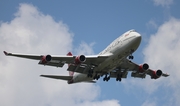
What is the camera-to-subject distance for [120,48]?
2068 inches

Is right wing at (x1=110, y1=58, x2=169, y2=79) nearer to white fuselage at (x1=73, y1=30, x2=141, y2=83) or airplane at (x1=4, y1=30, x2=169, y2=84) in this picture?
airplane at (x1=4, y1=30, x2=169, y2=84)

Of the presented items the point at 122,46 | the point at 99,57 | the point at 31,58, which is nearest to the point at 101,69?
the point at 99,57

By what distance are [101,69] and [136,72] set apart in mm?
7788

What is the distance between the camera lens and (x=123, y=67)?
198ft

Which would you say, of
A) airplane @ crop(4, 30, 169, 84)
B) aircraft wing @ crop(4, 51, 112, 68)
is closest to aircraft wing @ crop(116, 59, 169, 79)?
airplane @ crop(4, 30, 169, 84)

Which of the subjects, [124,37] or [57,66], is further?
[57,66]

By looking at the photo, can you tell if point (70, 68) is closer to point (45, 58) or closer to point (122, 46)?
point (45, 58)

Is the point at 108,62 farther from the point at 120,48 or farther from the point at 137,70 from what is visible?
the point at 137,70

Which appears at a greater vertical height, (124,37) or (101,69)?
(124,37)

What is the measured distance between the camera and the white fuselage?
51750 mm

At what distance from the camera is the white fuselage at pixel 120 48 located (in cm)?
5175

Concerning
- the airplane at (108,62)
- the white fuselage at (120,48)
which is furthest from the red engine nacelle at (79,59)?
the white fuselage at (120,48)

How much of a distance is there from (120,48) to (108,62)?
3.13m

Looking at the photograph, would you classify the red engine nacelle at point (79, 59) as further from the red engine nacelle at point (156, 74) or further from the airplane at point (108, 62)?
the red engine nacelle at point (156, 74)
